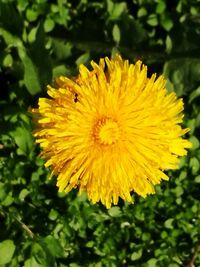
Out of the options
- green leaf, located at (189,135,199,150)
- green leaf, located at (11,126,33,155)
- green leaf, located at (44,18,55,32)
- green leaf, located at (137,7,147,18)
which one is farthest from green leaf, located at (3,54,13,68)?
green leaf, located at (189,135,199,150)

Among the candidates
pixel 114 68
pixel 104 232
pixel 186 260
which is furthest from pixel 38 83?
pixel 186 260

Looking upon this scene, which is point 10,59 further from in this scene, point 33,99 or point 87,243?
point 87,243

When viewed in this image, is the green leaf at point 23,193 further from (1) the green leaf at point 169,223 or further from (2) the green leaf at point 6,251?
(1) the green leaf at point 169,223

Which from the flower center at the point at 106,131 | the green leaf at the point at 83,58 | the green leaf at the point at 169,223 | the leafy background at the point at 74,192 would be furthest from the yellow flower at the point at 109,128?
the green leaf at the point at 169,223

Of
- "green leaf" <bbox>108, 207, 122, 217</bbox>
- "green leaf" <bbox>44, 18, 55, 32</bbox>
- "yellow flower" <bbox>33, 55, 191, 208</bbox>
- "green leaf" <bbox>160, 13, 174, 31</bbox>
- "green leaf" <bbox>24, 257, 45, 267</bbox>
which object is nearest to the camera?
"yellow flower" <bbox>33, 55, 191, 208</bbox>

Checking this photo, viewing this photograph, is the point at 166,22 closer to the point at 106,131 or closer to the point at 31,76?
the point at 31,76

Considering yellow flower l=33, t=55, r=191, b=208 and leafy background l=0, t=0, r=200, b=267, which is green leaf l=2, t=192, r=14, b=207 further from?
yellow flower l=33, t=55, r=191, b=208

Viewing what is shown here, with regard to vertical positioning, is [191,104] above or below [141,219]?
above

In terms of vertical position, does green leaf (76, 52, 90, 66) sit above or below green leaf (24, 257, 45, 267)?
above
